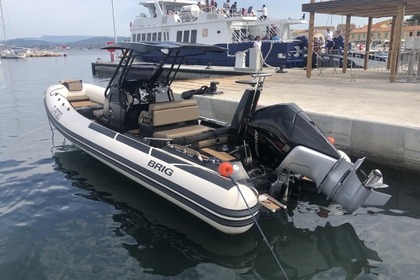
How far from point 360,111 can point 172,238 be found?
16.2ft

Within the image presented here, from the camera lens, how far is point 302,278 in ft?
12.2

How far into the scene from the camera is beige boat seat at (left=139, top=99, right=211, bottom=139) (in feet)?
18.2

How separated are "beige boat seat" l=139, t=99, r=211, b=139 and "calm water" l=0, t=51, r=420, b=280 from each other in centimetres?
96

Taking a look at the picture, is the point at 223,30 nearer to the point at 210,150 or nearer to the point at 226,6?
the point at 226,6

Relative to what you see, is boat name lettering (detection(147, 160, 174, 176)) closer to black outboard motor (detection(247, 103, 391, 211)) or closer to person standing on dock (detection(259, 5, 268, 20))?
black outboard motor (detection(247, 103, 391, 211))

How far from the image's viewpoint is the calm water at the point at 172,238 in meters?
3.89

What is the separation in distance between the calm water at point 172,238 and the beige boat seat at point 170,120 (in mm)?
961

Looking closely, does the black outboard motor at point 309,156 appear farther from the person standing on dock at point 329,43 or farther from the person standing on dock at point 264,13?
the person standing on dock at point 264,13

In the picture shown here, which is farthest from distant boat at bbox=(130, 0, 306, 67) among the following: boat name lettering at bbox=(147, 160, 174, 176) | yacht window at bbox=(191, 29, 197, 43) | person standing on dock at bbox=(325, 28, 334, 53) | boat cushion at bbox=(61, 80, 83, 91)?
boat name lettering at bbox=(147, 160, 174, 176)

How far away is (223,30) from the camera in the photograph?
829 inches

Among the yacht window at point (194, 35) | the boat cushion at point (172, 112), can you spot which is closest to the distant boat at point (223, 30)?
the yacht window at point (194, 35)

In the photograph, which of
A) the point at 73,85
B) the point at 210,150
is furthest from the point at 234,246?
the point at 73,85

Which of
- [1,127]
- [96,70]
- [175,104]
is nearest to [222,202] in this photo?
[175,104]

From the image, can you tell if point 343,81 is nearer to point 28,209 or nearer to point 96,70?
point 28,209
